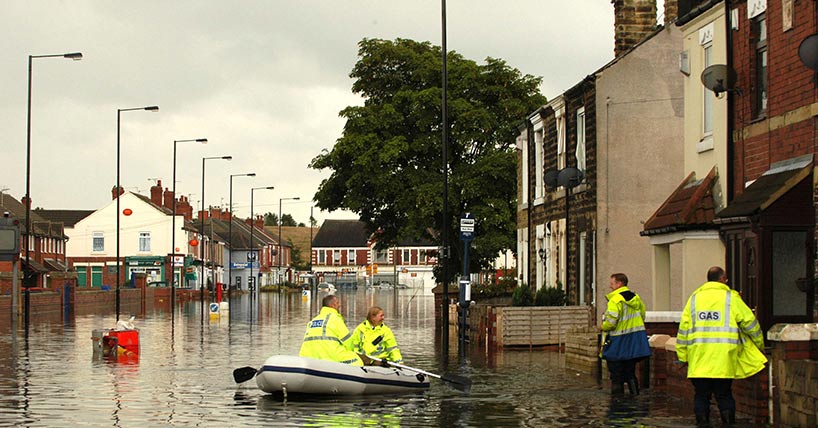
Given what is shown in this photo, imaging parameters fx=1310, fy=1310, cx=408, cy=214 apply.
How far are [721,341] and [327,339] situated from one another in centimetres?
646

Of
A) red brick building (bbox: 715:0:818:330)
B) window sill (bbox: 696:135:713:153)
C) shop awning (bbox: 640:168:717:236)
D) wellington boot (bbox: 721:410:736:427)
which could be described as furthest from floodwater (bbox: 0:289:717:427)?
window sill (bbox: 696:135:713:153)

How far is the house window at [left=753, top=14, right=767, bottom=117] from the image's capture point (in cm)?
2045

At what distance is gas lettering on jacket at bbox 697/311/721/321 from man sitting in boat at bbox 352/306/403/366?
6.69m

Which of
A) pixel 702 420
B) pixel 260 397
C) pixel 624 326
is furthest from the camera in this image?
pixel 260 397

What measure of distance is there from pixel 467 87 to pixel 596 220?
74.8 feet

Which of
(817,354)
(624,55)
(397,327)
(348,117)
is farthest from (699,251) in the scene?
(348,117)

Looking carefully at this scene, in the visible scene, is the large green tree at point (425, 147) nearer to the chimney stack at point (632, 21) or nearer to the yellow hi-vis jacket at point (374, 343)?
the chimney stack at point (632, 21)

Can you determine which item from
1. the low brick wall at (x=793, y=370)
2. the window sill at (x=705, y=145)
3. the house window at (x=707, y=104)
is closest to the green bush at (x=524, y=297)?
the window sill at (x=705, y=145)

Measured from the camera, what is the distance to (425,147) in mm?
51875

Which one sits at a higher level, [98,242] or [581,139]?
[581,139]

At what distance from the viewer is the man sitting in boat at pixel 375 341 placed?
19891 mm

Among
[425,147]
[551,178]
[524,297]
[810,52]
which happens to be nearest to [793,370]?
[810,52]

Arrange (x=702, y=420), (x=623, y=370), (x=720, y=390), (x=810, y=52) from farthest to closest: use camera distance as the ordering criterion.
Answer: (x=623, y=370) → (x=810, y=52) → (x=702, y=420) → (x=720, y=390)

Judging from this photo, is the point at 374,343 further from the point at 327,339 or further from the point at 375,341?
the point at 327,339
